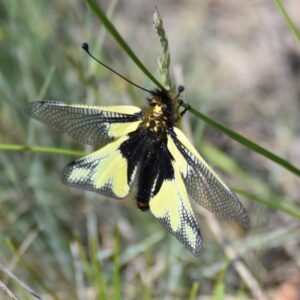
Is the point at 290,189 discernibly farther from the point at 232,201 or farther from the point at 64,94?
the point at 232,201

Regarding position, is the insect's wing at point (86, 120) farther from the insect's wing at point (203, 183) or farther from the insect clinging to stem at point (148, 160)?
the insect's wing at point (203, 183)

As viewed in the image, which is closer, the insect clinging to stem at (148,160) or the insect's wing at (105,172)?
the insect clinging to stem at (148,160)

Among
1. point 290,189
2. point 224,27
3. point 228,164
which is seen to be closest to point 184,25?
point 224,27

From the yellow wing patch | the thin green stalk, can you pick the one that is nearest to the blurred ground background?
the yellow wing patch

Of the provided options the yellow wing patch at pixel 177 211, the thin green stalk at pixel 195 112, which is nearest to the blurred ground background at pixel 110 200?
the yellow wing patch at pixel 177 211

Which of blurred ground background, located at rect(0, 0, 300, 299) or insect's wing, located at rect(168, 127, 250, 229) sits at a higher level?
blurred ground background, located at rect(0, 0, 300, 299)

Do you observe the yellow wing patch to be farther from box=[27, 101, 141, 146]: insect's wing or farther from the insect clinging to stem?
box=[27, 101, 141, 146]: insect's wing
